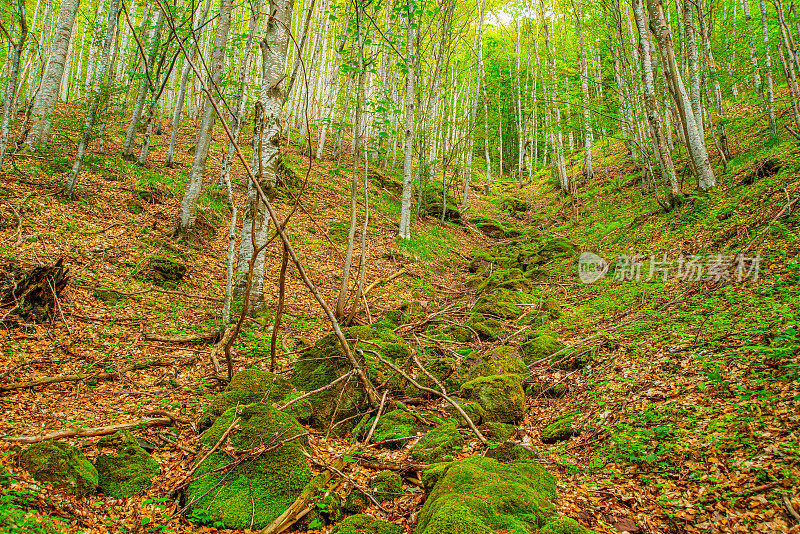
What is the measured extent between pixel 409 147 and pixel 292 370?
8.81 meters

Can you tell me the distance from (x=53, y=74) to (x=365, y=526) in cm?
1089

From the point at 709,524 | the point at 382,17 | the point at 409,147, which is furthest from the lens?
the point at 382,17

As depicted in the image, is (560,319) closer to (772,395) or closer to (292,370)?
(772,395)

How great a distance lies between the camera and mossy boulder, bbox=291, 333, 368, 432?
4121 mm

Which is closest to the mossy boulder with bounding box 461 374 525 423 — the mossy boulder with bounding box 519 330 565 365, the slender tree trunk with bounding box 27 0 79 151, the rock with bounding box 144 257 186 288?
the mossy boulder with bounding box 519 330 565 365

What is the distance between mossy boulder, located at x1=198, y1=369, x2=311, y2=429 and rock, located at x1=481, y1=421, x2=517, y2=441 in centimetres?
183

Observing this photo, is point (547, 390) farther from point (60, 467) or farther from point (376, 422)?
point (60, 467)

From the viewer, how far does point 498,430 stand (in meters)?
3.92

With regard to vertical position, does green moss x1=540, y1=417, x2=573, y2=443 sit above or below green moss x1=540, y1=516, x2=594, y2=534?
below

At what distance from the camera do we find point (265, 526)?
102 inches

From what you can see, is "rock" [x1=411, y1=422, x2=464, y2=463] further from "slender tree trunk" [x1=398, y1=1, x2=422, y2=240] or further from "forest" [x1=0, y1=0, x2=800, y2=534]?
"slender tree trunk" [x1=398, y1=1, x2=422, y2=240]

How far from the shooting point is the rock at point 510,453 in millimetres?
3329

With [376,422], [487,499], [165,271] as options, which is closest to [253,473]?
[376,422]

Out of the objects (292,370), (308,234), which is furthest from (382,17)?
(292,370)
